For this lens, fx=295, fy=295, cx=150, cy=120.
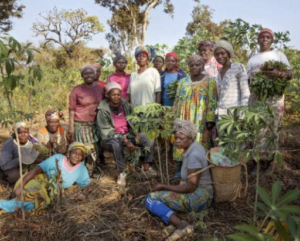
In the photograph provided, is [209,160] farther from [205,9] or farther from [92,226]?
[205,9]

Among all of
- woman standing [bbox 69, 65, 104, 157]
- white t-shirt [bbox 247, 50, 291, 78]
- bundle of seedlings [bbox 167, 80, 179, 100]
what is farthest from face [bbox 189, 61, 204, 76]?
woman standing [bbox 69, 65, 104, 157]

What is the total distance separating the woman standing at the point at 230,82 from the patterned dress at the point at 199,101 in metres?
0.13

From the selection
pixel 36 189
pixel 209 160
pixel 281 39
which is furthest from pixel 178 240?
pixel 281 39

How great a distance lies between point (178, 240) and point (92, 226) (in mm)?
748

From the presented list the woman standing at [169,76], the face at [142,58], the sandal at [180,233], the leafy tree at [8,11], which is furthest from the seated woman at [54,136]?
the leafy tree at [8,11]

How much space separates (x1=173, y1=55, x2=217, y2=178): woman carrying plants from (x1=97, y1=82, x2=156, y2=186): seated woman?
2.09 ft

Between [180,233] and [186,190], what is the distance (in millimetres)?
345

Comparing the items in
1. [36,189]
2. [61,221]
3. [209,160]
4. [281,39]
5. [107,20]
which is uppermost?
[107,20]

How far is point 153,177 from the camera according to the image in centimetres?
349

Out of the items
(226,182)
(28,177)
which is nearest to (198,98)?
(226,182)

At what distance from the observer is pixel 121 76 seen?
4016mm

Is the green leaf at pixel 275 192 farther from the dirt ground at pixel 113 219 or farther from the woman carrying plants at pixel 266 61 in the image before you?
the woman carrying plants at pixel 266 61

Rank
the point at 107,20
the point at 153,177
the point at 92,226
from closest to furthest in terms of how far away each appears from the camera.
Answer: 1. the point at 92,226
2. the point at 153,177
3. the point at 107,20

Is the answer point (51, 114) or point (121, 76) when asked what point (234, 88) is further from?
point (51, 114)
